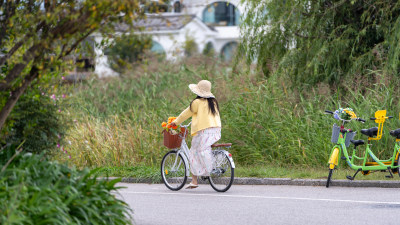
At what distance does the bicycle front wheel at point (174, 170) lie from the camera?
11336mm

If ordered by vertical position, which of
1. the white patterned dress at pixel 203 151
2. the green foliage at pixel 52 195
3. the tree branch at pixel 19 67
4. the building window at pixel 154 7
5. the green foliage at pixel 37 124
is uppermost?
the building window at pixel 154 7

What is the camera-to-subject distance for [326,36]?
52.0 feet

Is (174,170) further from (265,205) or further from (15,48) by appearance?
(15,48)

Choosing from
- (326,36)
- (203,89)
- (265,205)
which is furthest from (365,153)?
(326,36)

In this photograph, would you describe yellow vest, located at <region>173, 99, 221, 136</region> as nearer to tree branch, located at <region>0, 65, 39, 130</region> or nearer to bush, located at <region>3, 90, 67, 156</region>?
bush, located at <region>3, 90, 67, 156</region>

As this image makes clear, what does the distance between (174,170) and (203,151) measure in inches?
39.4

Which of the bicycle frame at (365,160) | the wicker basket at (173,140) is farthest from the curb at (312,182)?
the wicker basket at (173,140)

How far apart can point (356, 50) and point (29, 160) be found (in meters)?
10.7

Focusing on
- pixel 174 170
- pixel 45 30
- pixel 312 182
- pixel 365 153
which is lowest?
pixel 312 182

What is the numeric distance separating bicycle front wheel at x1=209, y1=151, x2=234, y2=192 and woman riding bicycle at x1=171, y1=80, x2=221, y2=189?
0.59ft

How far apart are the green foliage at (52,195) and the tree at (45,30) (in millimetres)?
589

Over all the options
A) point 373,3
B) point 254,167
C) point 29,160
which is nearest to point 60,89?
point 29,160

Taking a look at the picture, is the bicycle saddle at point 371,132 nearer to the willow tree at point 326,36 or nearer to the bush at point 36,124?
the willow tree at point 326,36

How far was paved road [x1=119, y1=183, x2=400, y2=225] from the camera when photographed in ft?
26.9
